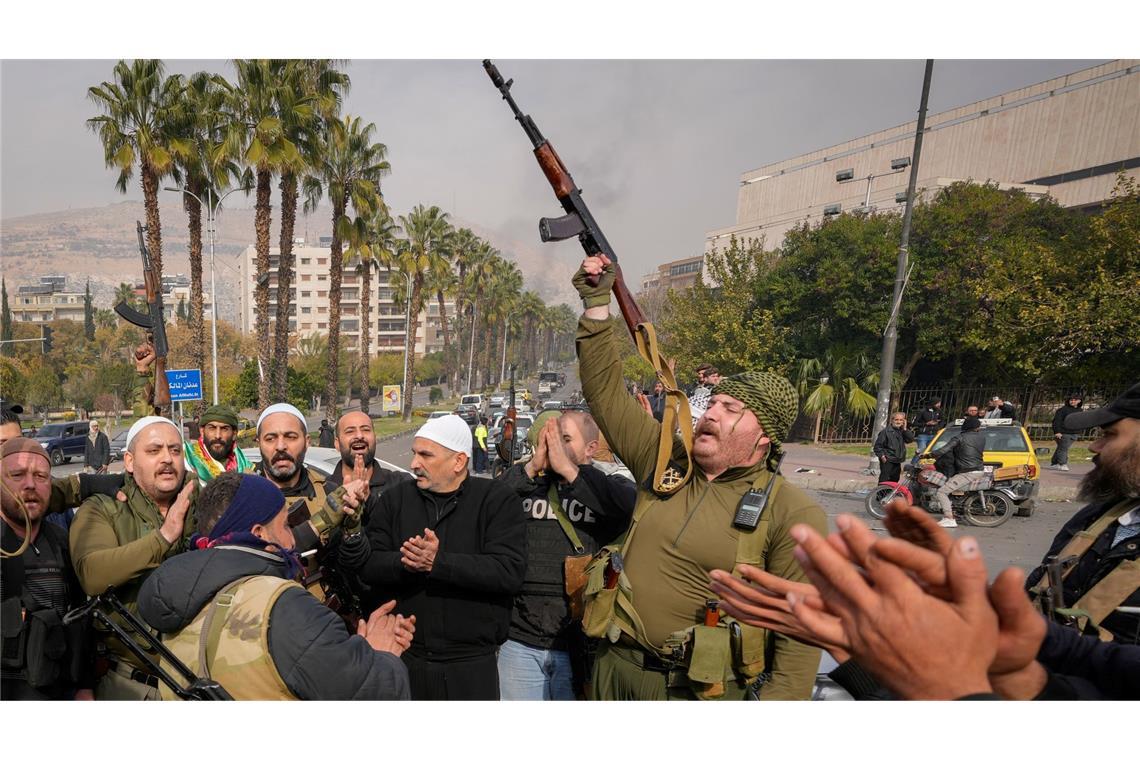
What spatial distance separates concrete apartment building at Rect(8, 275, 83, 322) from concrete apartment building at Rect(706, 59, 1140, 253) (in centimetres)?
13045

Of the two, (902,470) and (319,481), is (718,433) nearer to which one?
(319,481)

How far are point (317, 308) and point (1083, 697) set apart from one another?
12112 cm

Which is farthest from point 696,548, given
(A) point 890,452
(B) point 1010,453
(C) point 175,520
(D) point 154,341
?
(B) point 1010,453

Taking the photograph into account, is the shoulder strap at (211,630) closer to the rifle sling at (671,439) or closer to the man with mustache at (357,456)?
the rifle sling at (671,439)

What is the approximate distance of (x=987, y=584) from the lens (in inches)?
32.7

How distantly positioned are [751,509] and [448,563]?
1.22 meters

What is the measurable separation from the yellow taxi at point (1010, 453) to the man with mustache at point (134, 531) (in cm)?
1065

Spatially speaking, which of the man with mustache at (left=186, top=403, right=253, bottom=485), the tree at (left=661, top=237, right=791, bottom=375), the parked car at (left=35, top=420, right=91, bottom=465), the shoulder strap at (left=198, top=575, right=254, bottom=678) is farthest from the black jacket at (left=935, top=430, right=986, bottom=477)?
the parked car at (left=35, top=420, right=91, bottom=465)

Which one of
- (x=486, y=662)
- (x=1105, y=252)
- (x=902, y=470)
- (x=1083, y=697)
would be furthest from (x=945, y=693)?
(x=1105, y=252)

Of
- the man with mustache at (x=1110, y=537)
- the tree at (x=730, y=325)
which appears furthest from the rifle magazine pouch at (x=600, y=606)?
the tree at (x=730, y=325)

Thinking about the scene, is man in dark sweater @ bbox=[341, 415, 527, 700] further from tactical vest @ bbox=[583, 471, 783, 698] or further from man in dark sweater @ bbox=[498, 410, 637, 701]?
tactical vest @ bbox=[583, 471, 783, 698]

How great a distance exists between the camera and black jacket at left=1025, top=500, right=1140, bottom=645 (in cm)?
205

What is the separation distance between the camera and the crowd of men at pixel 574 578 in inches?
35.1

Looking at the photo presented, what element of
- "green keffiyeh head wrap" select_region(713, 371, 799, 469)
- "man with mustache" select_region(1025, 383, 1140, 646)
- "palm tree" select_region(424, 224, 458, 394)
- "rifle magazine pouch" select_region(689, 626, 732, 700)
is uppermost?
"palm tree" select_region(424, 224, 458, 394)
